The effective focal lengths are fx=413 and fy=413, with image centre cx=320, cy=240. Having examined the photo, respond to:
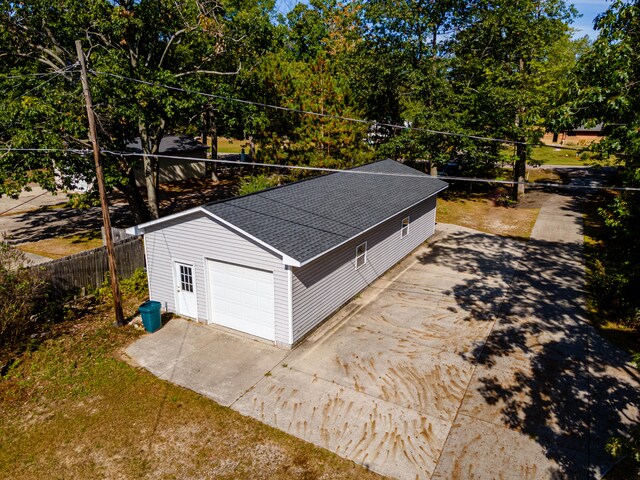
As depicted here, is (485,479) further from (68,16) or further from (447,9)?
(447,9)

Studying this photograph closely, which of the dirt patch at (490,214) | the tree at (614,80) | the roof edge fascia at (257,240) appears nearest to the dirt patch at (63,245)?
the roof edge fascia at (257,240)

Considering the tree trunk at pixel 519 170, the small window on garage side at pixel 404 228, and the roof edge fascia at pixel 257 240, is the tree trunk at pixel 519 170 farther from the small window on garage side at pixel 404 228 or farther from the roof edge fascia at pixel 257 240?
the roof edge fascia at pixel 257 240

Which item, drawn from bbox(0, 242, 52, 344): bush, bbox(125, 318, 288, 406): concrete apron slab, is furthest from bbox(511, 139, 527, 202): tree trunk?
bbox(0, 242, 52, 344): bush

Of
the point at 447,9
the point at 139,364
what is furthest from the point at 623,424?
the point at 447,9

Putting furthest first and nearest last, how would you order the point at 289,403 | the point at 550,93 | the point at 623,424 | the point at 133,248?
the point at 550,93 → the point at 133,248 → the point at 289,403 → the point at 623,424

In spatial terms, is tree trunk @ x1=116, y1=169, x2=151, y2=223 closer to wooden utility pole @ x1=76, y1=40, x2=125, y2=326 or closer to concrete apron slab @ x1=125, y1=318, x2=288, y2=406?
wooden utility pole @ x1=76, y1=40, x2=125, y2=326

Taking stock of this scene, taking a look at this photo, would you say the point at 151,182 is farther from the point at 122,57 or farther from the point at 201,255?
the point at 201,255
